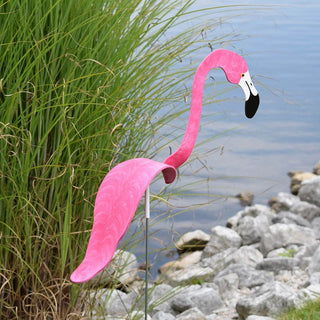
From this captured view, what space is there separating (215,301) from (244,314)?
0.97 ft

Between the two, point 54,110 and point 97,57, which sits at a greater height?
point 97,57

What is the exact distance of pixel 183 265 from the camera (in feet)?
12.9

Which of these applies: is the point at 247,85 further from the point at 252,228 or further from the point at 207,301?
the point at 252,228

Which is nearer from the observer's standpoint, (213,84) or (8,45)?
(8,45)

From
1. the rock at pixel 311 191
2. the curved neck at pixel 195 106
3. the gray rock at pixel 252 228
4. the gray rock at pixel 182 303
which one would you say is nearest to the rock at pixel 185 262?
the gray rock at pixel 252 228

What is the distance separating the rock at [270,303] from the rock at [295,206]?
174cm

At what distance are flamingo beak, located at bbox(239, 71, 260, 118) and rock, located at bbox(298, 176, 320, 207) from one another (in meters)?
3.08

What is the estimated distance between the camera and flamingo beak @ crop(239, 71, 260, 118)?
1.63 m

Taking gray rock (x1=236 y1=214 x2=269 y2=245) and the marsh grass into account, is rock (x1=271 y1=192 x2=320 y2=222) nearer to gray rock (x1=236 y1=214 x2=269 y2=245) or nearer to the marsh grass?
gray rock (x1=236 y1=214 x2=269 y2=245)

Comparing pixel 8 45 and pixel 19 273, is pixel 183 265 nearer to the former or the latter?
pixel 19 273

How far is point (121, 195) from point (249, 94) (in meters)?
0.50

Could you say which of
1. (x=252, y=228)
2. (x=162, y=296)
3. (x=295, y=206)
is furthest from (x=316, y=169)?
(x=162, y=296)

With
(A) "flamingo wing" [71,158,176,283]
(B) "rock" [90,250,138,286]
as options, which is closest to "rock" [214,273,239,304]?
(B) "rock" [90,250,138,286]

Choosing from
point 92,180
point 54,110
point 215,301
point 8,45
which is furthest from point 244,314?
point 8,45
